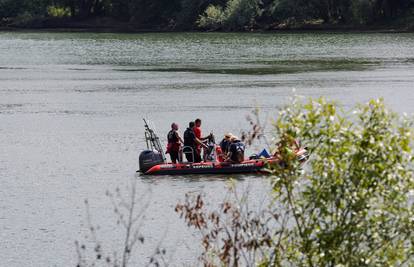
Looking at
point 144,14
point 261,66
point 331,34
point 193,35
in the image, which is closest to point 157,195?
point 261,66

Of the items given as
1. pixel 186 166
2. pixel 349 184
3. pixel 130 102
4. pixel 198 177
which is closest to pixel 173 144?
pixel 186 166

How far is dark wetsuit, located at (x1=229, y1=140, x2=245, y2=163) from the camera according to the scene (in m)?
27.3

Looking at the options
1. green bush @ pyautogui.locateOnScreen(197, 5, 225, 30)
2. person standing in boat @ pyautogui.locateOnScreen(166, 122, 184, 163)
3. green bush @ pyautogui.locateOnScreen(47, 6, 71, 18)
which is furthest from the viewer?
green bush @ pyautogui.locateOnScreen(47, 6, 71, 18)

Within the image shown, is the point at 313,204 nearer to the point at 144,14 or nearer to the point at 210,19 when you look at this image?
the point at 210,19

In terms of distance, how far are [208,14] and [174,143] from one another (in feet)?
282

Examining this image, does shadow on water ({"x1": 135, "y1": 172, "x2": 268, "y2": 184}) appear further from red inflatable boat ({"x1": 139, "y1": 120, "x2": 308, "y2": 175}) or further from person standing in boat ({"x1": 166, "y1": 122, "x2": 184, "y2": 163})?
person standing in boat ({"x1": 166, "y1": 122, "x2": 184, "y2": 163})

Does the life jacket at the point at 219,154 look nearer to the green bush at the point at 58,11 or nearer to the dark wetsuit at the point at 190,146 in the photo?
the dark wetsuit at the point at 190,146

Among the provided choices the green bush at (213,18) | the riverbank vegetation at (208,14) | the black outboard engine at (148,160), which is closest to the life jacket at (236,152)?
the black outboard engine at (148,160)

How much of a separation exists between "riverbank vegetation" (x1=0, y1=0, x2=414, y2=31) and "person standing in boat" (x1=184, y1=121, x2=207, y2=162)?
74.6 m

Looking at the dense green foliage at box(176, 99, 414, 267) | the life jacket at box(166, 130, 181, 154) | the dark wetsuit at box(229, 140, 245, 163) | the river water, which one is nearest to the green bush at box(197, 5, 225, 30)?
the river water

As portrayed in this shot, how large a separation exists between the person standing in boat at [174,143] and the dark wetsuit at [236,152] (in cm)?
143

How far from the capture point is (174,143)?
27859 mm

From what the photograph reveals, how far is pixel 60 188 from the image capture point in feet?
90.4

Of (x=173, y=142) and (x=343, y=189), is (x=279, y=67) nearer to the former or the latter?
(x=173, y=142)
